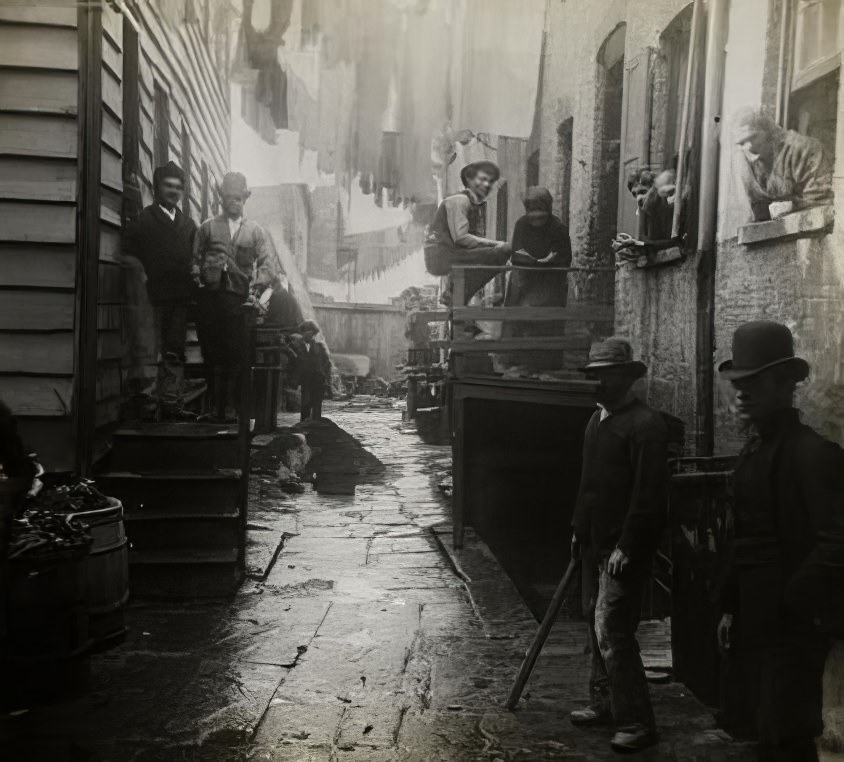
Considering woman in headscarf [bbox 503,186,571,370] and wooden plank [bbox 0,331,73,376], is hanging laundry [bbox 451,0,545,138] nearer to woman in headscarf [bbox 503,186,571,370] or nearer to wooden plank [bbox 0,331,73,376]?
woman in headscarf [bbox 503,186,571,370]

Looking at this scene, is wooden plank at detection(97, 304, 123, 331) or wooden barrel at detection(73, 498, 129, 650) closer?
wooden barrel at detection(73, 498, 129, 650)

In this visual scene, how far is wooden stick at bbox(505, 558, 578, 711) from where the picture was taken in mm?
4336

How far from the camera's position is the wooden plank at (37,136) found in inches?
224

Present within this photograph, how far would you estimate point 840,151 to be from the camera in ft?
12.2

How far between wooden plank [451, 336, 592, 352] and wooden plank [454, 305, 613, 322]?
0.56ft

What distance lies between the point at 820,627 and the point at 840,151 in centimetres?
178

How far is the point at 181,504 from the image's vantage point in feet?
22.3

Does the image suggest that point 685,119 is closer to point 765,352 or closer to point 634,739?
point 765,352

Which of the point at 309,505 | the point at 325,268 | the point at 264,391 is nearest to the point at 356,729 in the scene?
the point at 309,505

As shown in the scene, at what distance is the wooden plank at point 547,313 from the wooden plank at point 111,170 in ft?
9.52

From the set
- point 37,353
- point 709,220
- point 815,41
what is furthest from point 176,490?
point 815,41

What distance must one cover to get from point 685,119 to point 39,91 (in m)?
3.74

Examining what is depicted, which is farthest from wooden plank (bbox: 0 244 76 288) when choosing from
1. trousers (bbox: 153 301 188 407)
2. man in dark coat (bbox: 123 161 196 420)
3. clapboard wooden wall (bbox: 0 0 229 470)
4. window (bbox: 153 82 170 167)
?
window (bbox: 153 82 170 167)

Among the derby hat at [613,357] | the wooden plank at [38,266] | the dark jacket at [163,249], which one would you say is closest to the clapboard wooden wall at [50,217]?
the wooden plank at [38,266]
